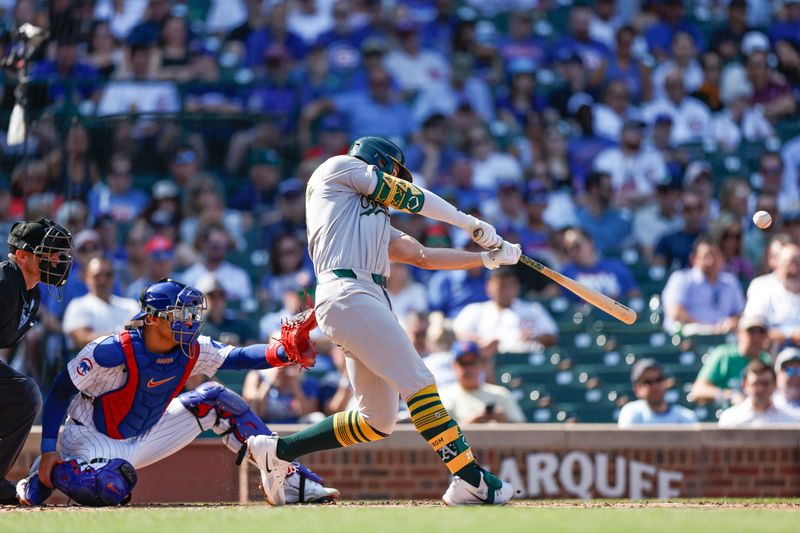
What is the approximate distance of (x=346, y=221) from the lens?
246 inches

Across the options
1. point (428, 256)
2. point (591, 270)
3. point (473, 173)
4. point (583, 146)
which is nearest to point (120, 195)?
point (473, 173)

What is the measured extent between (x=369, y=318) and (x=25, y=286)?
68.9 inches

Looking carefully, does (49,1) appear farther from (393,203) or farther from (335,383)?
(393,203)

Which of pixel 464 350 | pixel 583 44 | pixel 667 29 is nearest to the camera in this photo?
pixel 464 350

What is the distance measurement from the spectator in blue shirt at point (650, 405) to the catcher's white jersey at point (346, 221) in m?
3.06

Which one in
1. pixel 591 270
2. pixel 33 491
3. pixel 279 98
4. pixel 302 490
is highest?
pixel 279 98

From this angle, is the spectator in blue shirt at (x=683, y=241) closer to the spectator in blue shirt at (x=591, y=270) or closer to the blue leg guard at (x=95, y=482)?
the spectator in blue shirt at (x=591, y=270)

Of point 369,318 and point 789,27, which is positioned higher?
point 789,27

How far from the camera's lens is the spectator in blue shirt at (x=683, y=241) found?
39.4ft

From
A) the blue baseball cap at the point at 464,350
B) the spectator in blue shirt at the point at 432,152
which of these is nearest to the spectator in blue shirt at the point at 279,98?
the spectator in blue shirt at the point at 432,152

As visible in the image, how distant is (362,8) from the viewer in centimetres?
1429

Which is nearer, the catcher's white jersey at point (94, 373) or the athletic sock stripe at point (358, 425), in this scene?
the athletic sock stripe at point (358, 425)

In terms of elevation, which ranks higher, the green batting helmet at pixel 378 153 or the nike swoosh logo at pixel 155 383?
the green batting helmet at pixel 378 153

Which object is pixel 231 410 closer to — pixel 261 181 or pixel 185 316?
pixel 185 316
